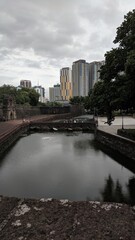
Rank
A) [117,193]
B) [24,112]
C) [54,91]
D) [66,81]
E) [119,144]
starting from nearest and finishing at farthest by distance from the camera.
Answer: [117,193]
[119,144]
[24,112]
[66,81]
[54,91]

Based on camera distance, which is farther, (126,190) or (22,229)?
(126,190)

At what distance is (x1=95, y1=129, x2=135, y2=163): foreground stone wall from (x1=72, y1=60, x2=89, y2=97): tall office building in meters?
90.3

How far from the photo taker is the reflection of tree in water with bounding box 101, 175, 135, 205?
10.2 meters

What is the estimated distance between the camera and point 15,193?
1086 cm

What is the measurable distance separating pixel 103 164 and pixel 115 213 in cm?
1191

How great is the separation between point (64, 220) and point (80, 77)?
11453 cm

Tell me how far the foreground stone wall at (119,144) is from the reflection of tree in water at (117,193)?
14.0ft

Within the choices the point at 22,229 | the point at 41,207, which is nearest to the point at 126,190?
the point at 41,207

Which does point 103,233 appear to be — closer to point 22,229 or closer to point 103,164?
point 22,229

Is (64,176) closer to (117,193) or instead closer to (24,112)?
(117,193)

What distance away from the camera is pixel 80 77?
116 m

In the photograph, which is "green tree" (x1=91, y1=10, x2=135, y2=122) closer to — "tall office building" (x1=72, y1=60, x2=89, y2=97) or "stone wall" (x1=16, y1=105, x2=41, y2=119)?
"stone wall" (x1=16, y1=105, x2=41, y2=119)

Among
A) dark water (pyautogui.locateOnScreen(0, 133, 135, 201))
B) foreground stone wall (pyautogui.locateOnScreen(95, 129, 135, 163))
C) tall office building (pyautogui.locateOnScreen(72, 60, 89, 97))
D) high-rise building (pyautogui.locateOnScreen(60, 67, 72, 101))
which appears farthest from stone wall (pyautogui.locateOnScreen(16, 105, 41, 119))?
high-rise building (pyautogui.locateOnScreen(60, 67, 72, 101))

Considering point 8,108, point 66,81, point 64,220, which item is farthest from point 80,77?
point 64,220
